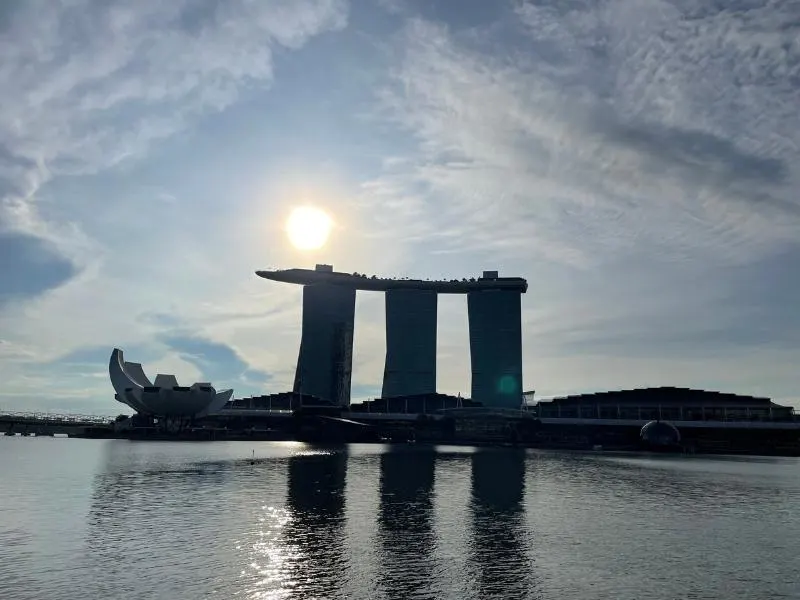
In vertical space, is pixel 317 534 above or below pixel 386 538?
below

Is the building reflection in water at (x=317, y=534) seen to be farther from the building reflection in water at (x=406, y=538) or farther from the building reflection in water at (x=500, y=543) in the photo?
the building reflection in water at (x=500, y=543)

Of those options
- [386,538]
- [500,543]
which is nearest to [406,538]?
[386,538]

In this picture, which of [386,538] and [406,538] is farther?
[406,538]

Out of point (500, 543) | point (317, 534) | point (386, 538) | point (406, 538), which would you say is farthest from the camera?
point (317, 534)

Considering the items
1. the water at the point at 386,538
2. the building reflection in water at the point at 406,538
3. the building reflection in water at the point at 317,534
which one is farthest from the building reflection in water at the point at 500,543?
the building reflection in water at the point at 317,534

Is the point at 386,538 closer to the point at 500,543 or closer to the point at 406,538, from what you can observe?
the point at 406,538

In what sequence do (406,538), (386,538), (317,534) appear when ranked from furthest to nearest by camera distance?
(317,534), (406,538), (386,538)
